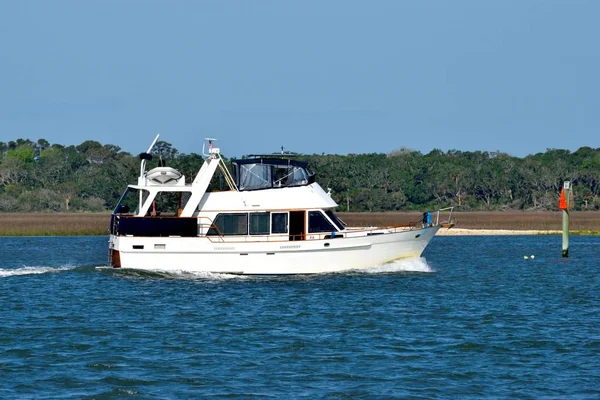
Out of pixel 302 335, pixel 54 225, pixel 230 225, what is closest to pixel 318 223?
pixel 230 225

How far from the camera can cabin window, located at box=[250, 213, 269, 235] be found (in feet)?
128

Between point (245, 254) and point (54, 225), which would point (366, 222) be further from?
point (245, 254)

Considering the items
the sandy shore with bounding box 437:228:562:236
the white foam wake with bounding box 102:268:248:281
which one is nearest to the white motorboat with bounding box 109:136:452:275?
the white foam wake with bounding box 102:268:248:281

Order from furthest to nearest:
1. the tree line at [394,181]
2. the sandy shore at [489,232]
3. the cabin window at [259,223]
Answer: the tree line at [394,181] < the sandy shore at [489,232] < the cabin window at [259,223]

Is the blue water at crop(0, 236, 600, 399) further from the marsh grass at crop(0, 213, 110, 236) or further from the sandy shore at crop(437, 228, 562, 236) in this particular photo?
the sandy shore at crop(437, 228, 562, 236)

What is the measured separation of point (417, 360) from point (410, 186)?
337ft

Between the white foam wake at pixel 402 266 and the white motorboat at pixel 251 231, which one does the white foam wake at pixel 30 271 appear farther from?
the white foam wake at pixel 402 266

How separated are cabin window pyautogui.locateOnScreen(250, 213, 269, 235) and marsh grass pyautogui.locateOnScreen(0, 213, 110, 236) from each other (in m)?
36.0

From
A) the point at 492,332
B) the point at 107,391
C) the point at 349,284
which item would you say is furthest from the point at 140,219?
the point at 107,391

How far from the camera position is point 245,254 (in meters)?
38.4

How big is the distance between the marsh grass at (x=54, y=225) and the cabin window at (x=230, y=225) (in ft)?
116

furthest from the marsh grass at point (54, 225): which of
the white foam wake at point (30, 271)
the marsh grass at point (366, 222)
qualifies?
the white foam wake at point (30, 271)

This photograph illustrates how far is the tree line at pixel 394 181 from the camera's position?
11400 cm

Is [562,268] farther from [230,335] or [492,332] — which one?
[230,335]
